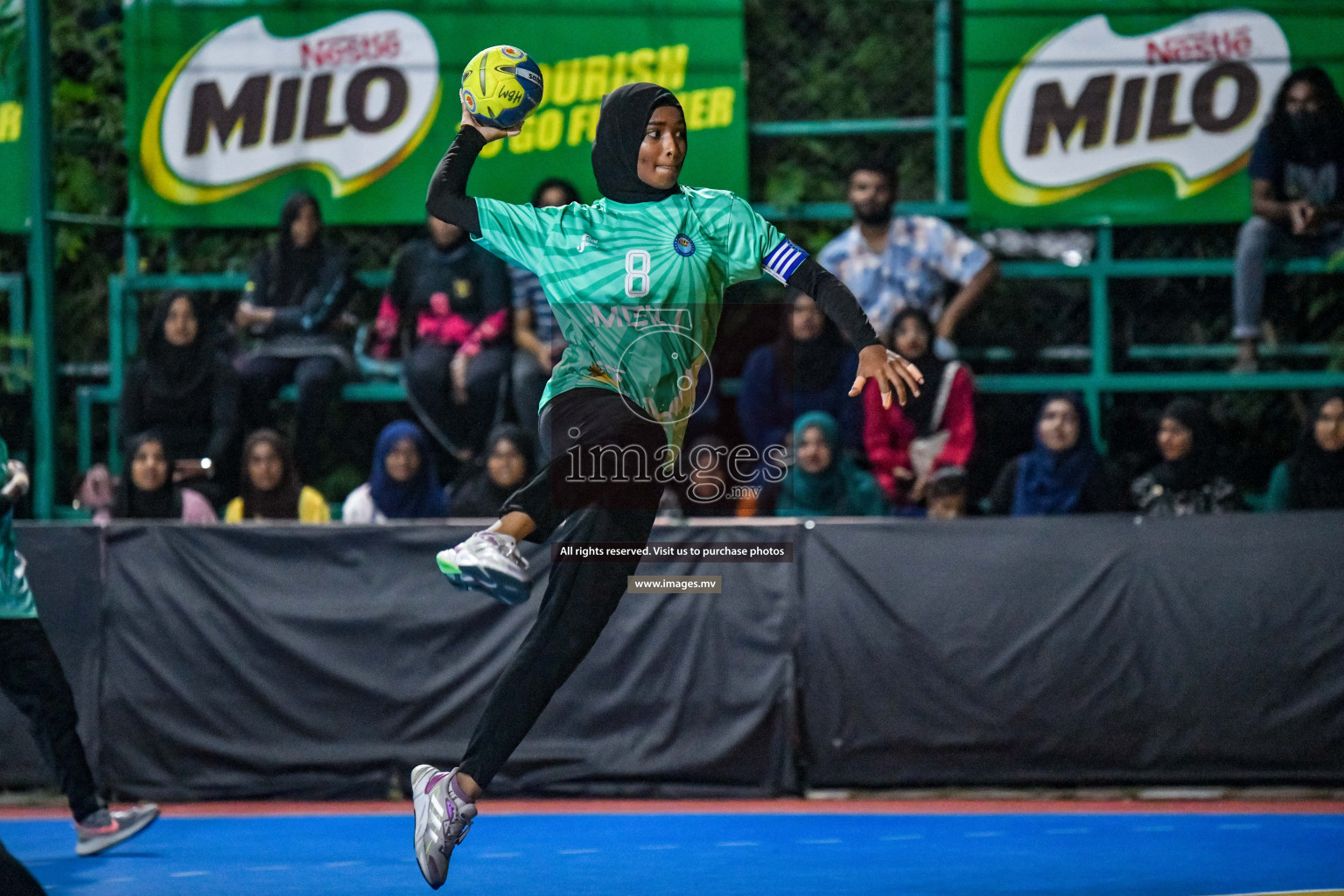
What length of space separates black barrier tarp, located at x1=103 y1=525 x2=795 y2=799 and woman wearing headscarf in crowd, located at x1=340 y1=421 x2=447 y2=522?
57 cm

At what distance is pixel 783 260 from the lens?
5.42 meters

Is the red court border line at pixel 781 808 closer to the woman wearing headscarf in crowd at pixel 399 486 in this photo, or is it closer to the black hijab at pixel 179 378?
the woman wearing headscarf in crowd at pixel 399 486

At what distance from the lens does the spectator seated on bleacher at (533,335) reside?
32.8 ft

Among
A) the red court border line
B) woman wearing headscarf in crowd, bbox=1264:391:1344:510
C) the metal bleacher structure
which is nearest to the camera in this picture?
the red court border line

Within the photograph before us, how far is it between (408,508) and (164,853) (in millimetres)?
2758

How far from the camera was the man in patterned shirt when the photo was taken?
10141 millimetres

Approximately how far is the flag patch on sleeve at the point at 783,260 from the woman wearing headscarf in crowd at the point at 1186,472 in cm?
485

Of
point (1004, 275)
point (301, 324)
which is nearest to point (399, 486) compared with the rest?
point (301, 324)

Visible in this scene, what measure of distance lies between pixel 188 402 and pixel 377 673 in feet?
7.69

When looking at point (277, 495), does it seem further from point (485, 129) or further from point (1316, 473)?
point (1316, 473)

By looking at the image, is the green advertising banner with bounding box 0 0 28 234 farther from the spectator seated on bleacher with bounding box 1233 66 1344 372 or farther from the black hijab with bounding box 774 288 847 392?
the spectator seated on bleacher with bounding box 1233 66 1344 372

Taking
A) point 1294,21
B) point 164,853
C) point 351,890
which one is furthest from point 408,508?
point 1294,21

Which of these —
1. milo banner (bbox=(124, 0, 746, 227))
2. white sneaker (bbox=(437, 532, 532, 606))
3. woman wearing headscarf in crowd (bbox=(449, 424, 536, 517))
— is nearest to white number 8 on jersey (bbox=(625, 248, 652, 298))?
white sneaker (bbox=(437, 532, 532, 606))

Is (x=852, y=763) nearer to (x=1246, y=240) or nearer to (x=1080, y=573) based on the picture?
(x=1080, y=573)
